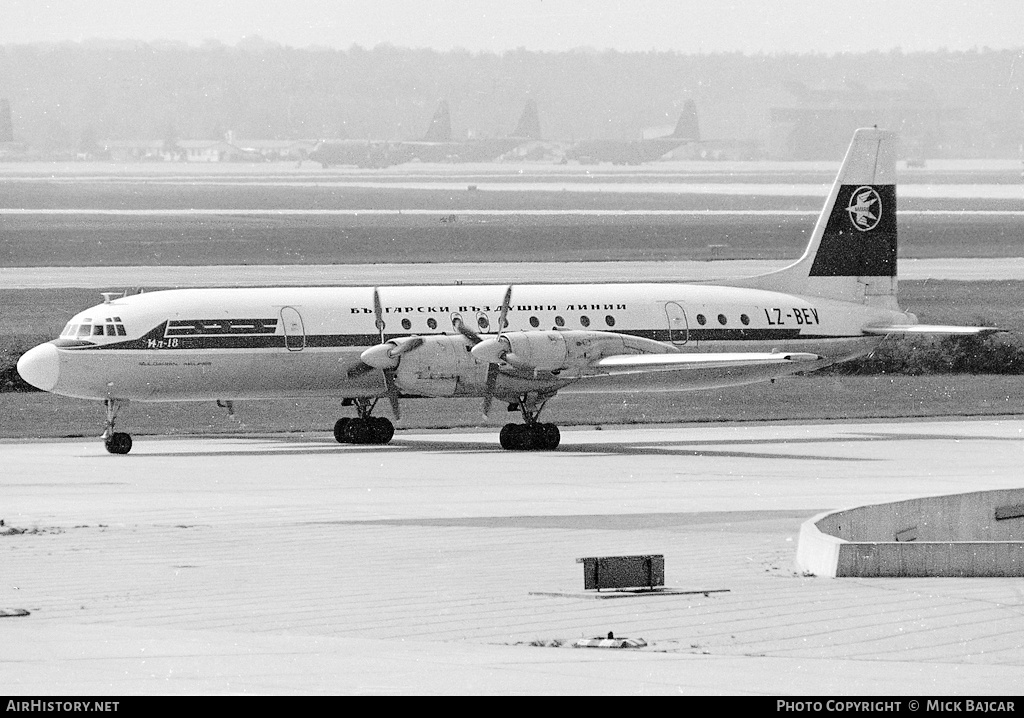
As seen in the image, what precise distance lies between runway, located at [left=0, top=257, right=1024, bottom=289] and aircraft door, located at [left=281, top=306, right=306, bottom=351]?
118ft

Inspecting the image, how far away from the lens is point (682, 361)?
42.3m

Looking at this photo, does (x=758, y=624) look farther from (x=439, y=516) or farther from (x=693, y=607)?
(x=439, y=516)

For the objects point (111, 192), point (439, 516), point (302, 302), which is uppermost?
point (111, 192)

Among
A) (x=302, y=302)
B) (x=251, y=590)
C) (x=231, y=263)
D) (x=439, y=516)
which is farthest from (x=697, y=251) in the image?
(x=251, y=590)

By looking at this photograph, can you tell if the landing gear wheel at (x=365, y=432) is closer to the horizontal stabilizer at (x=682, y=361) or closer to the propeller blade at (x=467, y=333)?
the propeller blade at (x=467, y=333)

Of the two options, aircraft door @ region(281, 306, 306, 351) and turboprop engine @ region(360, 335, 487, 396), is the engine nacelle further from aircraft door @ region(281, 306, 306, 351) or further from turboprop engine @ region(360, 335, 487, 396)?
aircraft door @ region(281, 306, 306, 351)

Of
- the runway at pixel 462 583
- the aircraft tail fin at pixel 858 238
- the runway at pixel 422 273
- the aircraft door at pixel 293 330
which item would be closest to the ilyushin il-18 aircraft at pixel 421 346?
the aircraft door at pixel 293 330

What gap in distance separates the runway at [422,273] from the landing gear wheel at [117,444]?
38.8m

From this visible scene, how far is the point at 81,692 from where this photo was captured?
40.9 feet

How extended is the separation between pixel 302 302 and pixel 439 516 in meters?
16.1

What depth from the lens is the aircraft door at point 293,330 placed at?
42156mm

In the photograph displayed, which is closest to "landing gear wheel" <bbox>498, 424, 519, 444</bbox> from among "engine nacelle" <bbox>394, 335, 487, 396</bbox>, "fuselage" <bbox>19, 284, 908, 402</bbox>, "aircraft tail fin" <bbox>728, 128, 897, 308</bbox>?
"fuselage" <bbox>19, 284, 908, 402</bbox>

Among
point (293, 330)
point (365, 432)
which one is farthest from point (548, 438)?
point (293, 330)

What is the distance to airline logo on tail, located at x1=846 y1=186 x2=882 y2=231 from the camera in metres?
48.9
